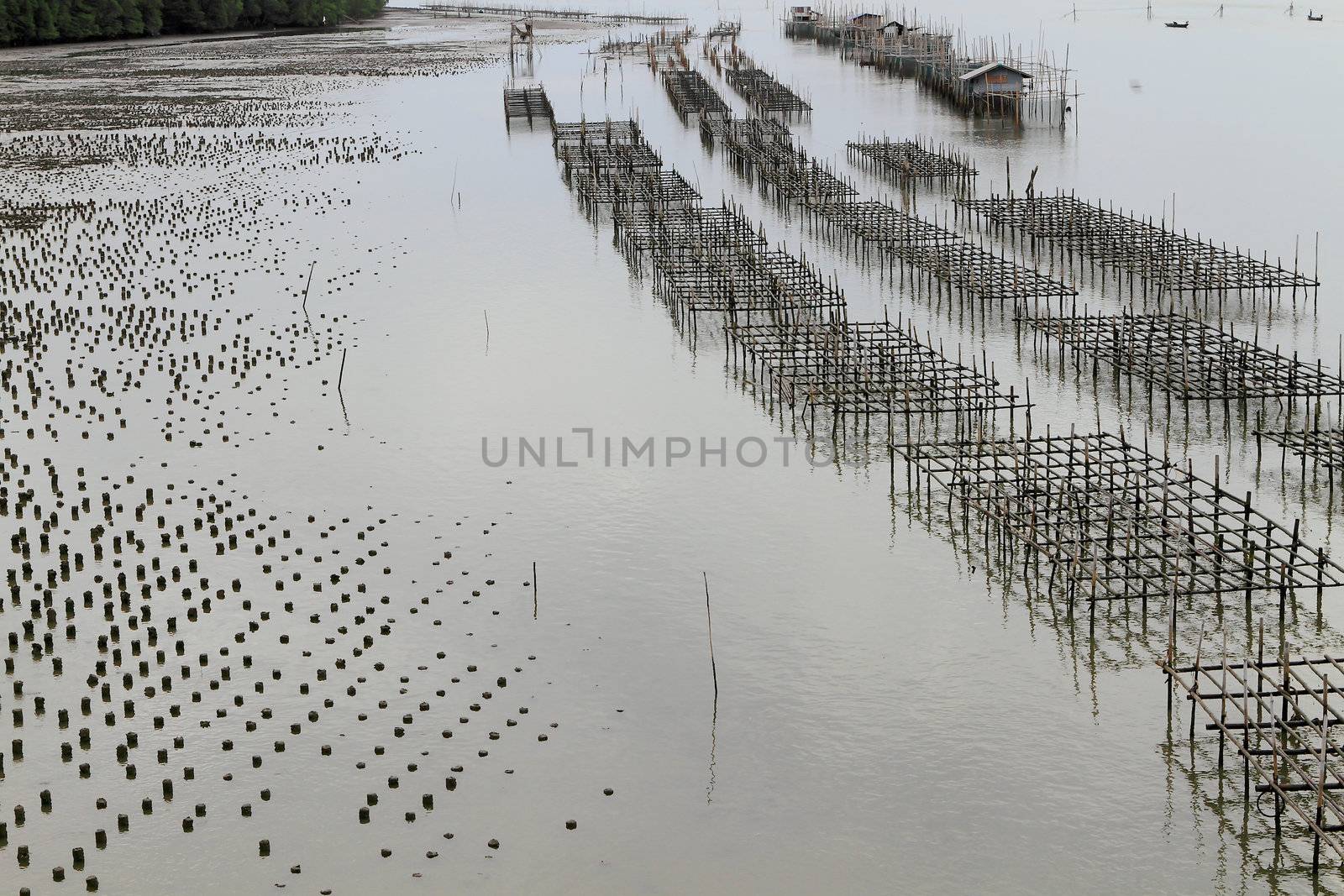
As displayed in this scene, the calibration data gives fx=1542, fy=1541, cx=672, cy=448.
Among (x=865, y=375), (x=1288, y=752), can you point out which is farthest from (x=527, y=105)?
(x=1288, y=752)

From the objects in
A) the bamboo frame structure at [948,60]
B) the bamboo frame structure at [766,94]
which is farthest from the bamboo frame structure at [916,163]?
the bamboo frame structure at [766,94]

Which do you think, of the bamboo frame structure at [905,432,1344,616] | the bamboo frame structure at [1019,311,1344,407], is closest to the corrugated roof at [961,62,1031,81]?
the bamboo frame structure at [1019,311,1344,407]

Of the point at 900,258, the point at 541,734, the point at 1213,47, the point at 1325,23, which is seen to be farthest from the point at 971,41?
the point at 541,734

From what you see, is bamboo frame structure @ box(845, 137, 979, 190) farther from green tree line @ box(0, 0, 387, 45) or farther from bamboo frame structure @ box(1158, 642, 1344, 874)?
green tree line @ box(0, 0, 387, 45)

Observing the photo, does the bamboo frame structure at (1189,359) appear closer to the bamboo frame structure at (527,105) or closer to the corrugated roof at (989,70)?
the corrugated roof at (989,70)

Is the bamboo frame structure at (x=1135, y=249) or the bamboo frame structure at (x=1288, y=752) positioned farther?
the bamboo frame structure at (x=1135, y=249)
